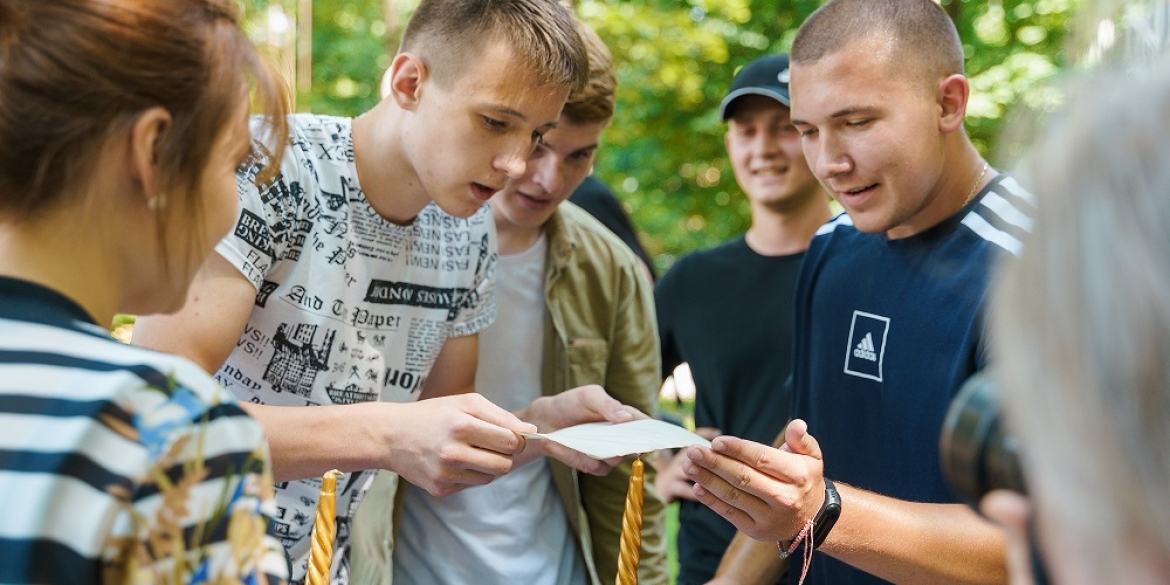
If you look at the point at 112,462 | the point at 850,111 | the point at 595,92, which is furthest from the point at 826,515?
the point at 595,92

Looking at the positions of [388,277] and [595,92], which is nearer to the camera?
[388,277]

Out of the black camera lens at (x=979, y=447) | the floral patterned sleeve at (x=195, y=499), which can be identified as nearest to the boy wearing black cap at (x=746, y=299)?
the floral patterned sleeve at (x=195, y=499)

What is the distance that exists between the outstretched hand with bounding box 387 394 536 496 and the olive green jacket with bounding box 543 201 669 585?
1.15 meters

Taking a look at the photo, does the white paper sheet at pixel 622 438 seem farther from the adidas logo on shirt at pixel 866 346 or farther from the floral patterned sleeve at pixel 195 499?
the floral patterned sleeve at pixel 195 499

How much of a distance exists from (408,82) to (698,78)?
8.00m

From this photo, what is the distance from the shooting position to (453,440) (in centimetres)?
232

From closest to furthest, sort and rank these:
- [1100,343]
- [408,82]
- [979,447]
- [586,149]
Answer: [1100,343], [979,447], [408,82], [586,149]

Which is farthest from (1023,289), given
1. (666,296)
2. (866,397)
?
(666,296)

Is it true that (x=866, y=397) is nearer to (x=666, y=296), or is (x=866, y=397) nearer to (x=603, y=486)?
(x=603, y=486)

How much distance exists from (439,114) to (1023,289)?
2.08m

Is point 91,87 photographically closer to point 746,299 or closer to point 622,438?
point 622,438

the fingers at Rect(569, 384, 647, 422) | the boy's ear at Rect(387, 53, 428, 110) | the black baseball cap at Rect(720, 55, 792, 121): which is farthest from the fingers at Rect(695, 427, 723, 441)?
the boy's ear at Rect(387, 53, 428, 110)

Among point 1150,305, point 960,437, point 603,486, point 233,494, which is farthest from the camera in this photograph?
point 603,486

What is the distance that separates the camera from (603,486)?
367 cm
